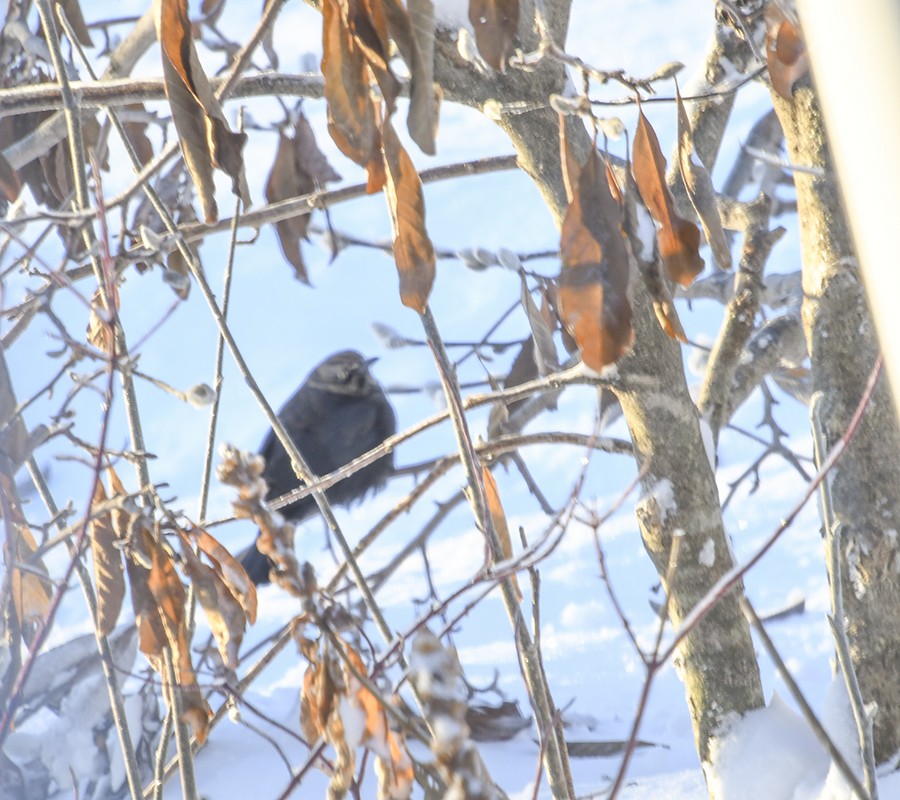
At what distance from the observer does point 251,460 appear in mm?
580

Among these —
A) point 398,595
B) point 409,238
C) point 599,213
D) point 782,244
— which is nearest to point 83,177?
point 409,238

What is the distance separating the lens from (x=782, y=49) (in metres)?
0.92

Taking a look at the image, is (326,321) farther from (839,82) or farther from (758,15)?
(839,82)

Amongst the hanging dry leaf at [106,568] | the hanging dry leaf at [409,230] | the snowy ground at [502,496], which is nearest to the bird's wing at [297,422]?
the snowy ground at [502,496]

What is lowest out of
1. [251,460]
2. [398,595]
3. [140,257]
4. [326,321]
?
Answer: [398,595]

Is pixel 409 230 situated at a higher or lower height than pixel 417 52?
lower

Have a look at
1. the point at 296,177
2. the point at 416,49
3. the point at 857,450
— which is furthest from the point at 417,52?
the point at 296,177

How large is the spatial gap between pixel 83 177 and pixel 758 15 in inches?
27.8

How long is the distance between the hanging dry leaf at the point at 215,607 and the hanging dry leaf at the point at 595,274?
361 mm

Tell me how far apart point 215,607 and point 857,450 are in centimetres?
74

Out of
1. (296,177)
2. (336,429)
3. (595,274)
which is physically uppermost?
(296,177)

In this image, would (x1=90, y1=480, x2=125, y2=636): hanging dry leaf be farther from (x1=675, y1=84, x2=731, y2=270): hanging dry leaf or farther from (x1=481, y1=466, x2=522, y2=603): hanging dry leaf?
(x1=675, y1=84, x2=731, y2=270): hanging dry leaf

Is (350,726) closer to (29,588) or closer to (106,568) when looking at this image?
(106,568)

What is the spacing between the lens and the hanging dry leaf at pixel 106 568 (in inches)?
34.2
